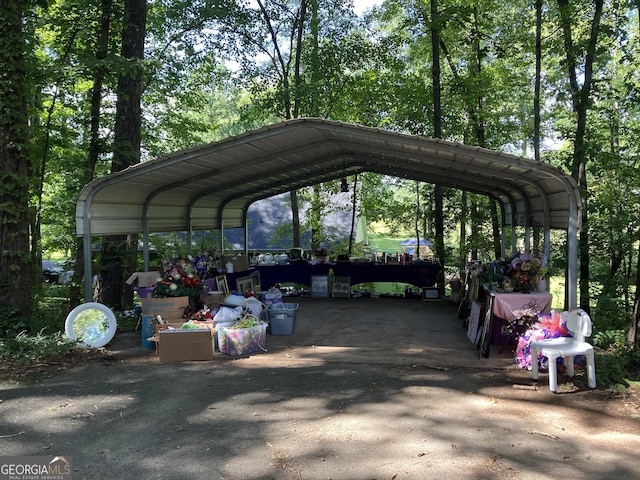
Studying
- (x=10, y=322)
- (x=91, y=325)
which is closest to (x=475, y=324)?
(x=91, y=325)

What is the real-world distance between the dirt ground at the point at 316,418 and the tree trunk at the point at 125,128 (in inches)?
114

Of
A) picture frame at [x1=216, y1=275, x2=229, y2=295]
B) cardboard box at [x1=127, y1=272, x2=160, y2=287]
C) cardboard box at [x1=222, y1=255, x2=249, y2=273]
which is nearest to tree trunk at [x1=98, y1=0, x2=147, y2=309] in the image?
cardboard box at [x1=127, y1=272, x2=160, y2=287]

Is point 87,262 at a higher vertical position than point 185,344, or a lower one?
higher

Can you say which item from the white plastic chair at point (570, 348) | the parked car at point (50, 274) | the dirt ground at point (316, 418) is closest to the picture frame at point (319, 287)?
the dirt ground at point (316, 418)

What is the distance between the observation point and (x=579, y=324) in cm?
475

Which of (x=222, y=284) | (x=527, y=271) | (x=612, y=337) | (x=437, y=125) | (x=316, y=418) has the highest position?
(x=437, y=125)

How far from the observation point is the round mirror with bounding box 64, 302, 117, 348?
603cm

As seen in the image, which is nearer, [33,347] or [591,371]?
[591,371]

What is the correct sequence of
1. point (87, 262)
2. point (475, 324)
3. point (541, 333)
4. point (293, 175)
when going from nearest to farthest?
point (541, 333), point (87, 262), point (475, 324), point (293, 175)

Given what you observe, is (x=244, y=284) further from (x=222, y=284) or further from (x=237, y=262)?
(x=222, y=284)

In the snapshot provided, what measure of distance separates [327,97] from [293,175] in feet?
12.7

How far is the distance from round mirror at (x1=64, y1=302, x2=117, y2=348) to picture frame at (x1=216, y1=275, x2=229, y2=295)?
2618 mm

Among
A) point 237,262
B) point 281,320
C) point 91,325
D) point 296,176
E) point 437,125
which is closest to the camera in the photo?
point 91,325

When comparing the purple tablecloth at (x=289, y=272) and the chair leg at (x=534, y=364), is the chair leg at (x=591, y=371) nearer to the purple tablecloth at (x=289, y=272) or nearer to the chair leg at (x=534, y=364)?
the chair leg at (x=534, y=364)
